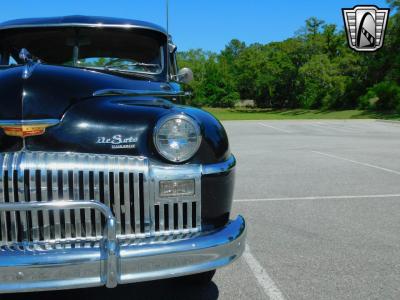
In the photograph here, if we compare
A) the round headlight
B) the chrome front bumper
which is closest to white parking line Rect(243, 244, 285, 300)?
the chrome front bumper

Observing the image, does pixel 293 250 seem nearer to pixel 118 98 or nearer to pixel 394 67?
pixel 118 98

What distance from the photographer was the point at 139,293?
300 centimetres

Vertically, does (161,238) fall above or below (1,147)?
below

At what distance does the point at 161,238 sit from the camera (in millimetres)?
2279

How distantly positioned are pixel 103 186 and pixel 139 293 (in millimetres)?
1133

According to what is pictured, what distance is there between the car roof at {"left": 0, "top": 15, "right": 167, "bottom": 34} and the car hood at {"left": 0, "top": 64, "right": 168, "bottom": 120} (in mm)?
1054

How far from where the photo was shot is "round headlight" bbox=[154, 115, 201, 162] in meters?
2.33

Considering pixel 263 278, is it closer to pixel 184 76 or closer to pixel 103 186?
pixel 103 186

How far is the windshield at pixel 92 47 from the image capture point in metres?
3.59

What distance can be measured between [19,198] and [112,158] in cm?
47

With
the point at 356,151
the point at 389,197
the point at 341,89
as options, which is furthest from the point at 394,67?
the point at 389,197

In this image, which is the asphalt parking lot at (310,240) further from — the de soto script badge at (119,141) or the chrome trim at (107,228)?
the de soto script badge at (119,141)

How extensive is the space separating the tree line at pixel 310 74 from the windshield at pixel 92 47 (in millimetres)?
34692

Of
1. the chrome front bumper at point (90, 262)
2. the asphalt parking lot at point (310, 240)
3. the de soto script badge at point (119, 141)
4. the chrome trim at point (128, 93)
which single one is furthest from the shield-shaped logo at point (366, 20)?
the chrome front bumper at point (90, 262)
